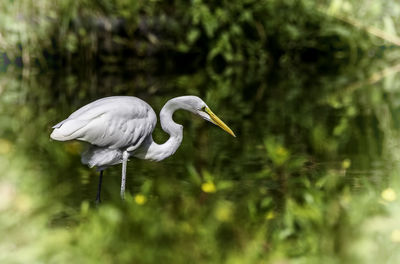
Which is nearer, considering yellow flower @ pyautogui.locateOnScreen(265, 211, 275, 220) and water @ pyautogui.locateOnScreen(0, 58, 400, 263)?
water @ pyautogui.locateOnScreen(0, 58, 400, 263)

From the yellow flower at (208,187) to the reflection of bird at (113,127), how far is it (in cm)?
51

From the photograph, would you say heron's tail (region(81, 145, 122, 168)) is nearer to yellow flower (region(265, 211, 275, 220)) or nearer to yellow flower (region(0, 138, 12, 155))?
yellow flower (region(265, 211, 275, 220))

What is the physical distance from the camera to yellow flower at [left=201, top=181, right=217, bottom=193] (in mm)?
4723

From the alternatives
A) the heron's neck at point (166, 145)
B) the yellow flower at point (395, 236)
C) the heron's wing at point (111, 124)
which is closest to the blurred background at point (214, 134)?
the yellow flower at point (395, 236)

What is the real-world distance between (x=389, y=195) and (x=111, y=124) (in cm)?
179

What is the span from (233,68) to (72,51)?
2912 mm

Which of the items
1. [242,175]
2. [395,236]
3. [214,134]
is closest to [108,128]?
[242,175]

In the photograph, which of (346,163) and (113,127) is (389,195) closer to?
(346,163)

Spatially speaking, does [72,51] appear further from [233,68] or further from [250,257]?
[250,257]

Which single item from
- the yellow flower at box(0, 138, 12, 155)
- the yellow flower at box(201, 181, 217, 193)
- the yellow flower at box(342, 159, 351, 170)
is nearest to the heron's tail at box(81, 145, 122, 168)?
the yellow flower at box(201, 181, 217, 193)

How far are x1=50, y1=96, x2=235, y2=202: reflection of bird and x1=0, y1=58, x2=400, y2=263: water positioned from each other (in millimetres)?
321

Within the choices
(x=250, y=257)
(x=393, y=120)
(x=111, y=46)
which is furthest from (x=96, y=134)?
(x=111, y=46)

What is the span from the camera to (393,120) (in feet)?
23.5

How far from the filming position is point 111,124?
4180mm
